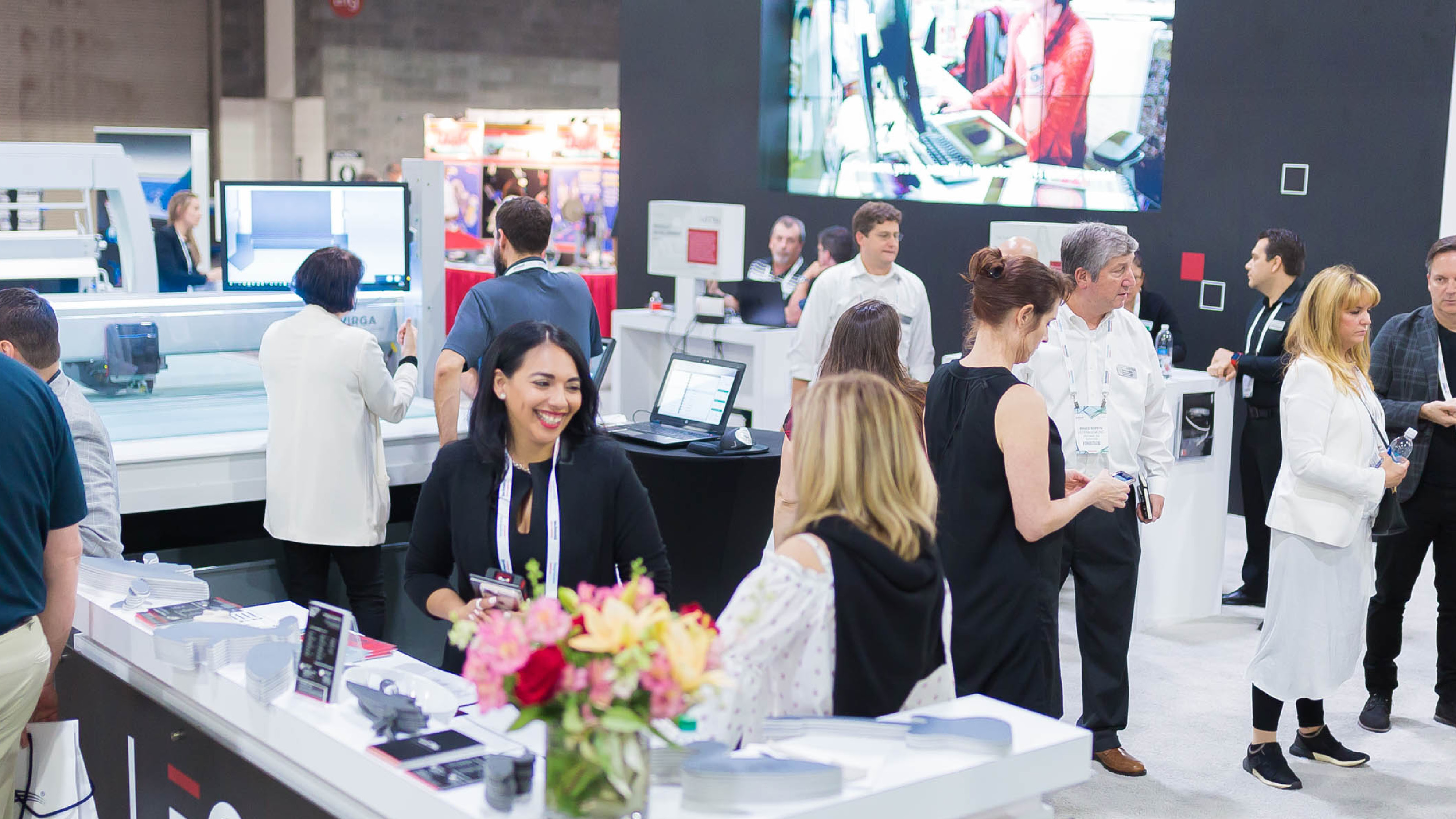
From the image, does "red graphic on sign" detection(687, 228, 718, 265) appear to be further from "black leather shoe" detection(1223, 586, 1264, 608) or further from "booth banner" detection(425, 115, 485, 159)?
"booth banner" detection(425, 115, 485, 159)

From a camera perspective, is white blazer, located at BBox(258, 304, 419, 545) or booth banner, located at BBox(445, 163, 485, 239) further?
booth banner, located at BBox(445, 163, 485, 239)

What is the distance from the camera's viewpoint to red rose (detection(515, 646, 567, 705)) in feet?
4.74

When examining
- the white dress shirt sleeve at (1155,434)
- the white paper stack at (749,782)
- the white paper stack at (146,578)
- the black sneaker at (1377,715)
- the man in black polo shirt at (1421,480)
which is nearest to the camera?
the white paper stack at (749,782)

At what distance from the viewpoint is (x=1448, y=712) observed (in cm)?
408

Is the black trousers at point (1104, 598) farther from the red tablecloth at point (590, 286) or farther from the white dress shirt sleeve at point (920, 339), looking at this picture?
the red tablecloth at point (590, 286)

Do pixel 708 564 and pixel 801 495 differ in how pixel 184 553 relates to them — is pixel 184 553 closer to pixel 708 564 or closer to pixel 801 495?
pixel 708 564

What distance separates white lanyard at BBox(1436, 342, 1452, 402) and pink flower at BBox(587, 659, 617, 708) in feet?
10.7

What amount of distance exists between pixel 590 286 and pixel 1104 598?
8383 mm

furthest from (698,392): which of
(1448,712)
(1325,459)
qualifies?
(1448,712)

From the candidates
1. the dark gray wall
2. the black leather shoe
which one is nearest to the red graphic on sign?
the dark gray wall

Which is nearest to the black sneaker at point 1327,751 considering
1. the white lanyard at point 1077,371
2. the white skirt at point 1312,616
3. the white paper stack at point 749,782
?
the white skirt at point 1312,616

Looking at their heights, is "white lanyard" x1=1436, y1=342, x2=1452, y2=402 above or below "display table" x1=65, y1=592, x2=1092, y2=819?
above

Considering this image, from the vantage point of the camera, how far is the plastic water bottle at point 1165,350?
4.95 meters

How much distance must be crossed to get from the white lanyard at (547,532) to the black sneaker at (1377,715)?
9.19 feet
